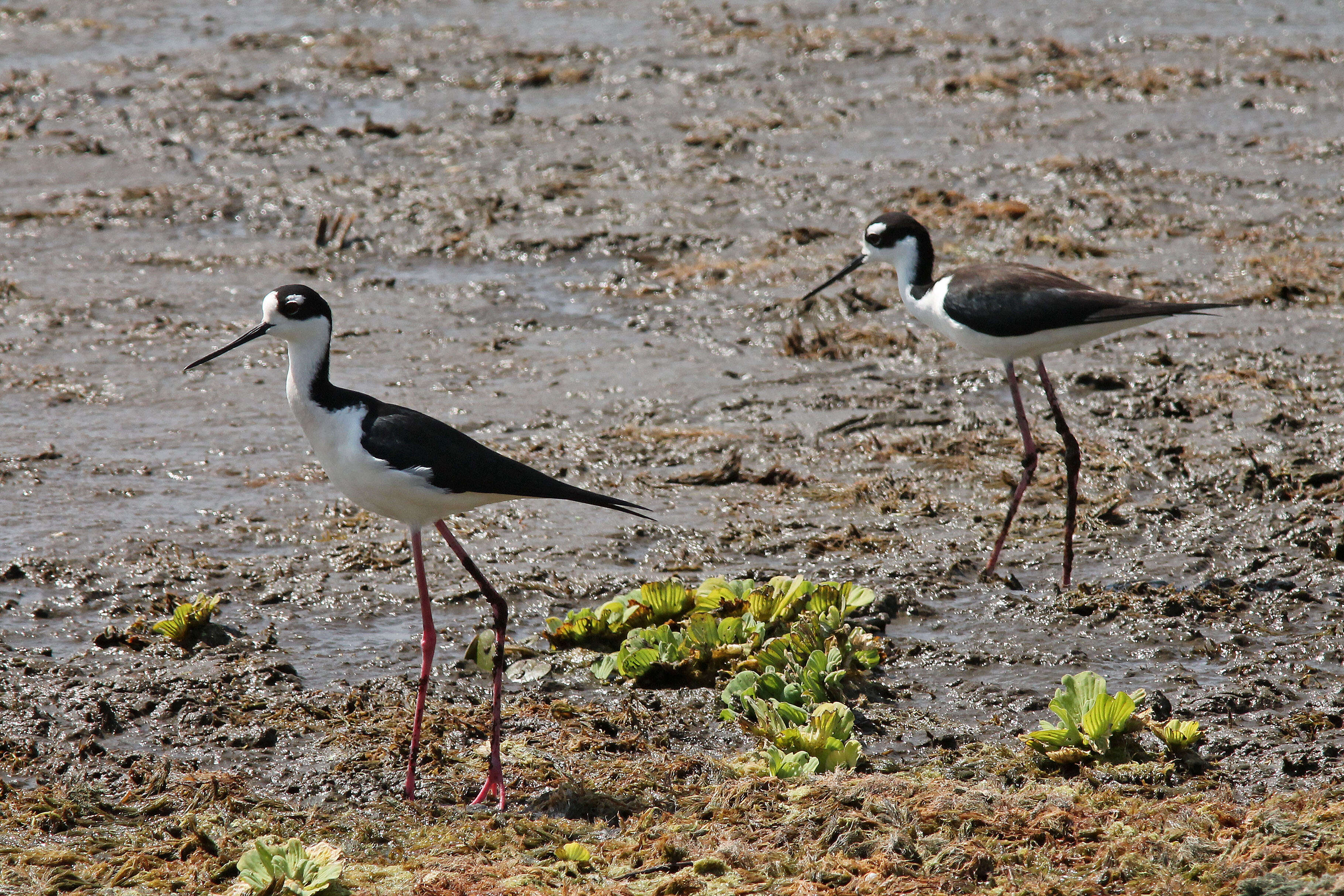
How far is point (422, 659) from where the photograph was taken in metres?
5.14

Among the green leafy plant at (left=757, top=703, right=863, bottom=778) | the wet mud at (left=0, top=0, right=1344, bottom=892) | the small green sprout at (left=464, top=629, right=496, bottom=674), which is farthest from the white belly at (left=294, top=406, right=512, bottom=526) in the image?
the green leafy plant at (left=757, top=703, right=863, bottom=778)

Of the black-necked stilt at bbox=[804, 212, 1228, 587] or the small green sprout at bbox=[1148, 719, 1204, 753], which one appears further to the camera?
the black-necked stilt at bbox=[804, 212, 1228, 587]

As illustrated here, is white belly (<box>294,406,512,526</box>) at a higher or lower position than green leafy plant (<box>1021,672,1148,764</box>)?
higher

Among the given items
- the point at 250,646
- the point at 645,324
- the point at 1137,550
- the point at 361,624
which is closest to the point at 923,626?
the point at 1137,550

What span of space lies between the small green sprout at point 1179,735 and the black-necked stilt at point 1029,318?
4.32 feet

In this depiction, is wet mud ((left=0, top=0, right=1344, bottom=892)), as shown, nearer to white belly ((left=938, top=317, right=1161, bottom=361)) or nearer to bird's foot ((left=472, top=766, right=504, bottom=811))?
bird's foot ((left=472, top=766, right=504, bottom=811))

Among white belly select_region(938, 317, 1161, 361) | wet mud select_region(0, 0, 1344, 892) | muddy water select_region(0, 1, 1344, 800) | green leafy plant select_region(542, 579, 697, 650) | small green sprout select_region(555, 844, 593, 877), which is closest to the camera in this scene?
small green sprout select_region(555, 844, 593, 877)

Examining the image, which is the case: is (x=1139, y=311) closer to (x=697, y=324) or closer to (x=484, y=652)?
(x=484, y=652)

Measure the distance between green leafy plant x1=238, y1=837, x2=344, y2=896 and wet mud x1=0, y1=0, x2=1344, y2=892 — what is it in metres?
Answer: 0.22

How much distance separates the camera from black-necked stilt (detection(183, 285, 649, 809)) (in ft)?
15.4

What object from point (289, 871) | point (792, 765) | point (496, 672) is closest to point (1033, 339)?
point (792, 765)

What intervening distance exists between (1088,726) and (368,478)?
249 cm

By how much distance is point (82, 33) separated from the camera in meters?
14.3

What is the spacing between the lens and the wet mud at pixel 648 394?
15.7 feet
